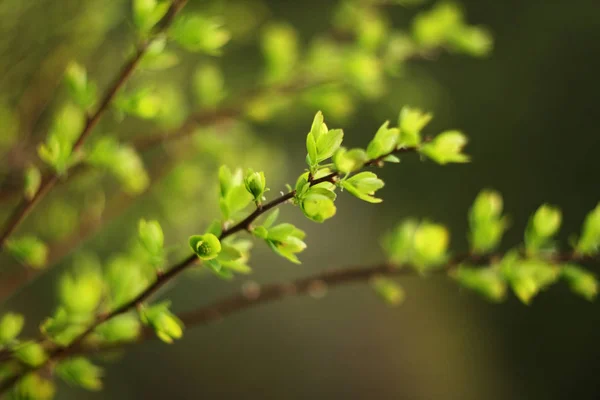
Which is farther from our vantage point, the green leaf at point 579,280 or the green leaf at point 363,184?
the green leaf at point 579,280

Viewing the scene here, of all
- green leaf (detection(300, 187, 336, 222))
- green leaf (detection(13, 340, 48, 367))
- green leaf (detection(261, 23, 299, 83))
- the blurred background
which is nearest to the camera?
green leaf (detection(300, 187, 336, 222))

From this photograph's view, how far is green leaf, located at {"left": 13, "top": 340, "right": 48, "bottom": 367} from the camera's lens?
0.34 meters

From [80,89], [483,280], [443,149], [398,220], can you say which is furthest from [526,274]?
[398,220]

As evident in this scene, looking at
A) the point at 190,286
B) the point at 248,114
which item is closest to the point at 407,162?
the point at 190,286

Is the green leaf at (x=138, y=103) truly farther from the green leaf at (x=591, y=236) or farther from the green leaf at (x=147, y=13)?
the green leaf at (x=591, y=236)

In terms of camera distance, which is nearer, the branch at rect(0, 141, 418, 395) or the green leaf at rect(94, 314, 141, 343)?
the branch at rect(0, 141, 418, 395)

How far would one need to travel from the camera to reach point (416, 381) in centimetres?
150

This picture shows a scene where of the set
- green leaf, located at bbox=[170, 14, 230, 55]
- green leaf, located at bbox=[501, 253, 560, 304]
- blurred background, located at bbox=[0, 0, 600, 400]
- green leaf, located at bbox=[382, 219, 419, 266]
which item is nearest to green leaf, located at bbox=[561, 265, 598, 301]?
green leaf, located at bbox=[501, 253, 560, 304]

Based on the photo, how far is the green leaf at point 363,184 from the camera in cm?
25

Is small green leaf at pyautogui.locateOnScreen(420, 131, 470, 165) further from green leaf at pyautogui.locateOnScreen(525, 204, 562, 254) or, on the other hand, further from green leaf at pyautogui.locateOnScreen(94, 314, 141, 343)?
green leaf at pyautogui.locateOnScreen(94, 314, 141, 343)

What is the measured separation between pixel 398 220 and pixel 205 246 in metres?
1.34

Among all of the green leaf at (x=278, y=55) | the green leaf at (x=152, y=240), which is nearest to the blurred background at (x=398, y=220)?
the green leaf at (x=278, y=55)

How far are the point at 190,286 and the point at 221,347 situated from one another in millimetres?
212

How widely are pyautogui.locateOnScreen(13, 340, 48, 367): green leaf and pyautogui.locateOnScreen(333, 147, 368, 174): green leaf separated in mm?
262
